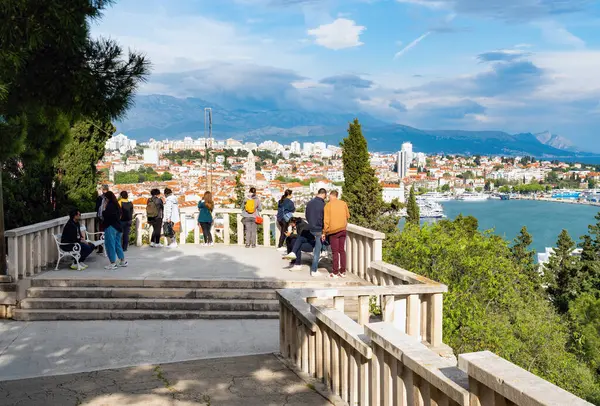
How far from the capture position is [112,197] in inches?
430

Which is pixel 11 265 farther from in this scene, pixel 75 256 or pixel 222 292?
pixel 222 292

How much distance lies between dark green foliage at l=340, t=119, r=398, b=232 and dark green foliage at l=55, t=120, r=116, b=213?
2137 centimetres

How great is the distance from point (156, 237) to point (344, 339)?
10.7 m

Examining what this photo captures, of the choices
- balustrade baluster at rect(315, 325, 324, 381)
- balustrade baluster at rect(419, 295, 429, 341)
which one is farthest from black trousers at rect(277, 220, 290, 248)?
balustrade baluster at rect(315, 325, 324, 381)

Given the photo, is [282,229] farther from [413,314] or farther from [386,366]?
[386,366]

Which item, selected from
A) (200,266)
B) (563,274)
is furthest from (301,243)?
(563,274)

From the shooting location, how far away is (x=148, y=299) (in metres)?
9.32

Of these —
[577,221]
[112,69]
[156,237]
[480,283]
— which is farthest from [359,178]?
[577,221]

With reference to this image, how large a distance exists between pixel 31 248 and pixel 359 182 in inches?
1163

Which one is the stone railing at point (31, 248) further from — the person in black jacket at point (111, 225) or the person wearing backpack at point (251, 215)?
the person wearing backpack at point (251, 215)

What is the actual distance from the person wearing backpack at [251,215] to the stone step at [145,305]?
5.37m

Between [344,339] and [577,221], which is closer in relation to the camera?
[344,339]

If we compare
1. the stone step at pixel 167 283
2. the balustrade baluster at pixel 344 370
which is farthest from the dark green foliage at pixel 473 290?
the balustrade baluster at pixel 344 370

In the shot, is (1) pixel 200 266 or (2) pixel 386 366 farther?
(1) pixel 200 266
